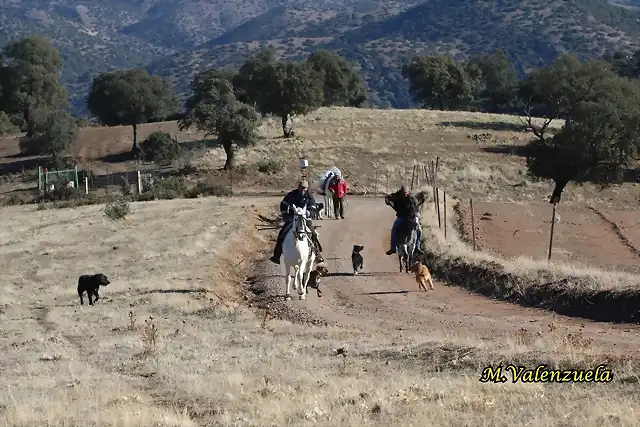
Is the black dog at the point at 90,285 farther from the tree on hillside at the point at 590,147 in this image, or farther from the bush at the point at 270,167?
the bush at the point at 270,167

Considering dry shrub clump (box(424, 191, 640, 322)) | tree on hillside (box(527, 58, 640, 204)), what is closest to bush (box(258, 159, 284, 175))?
tree on hillside (box(527, 58, 640, 204))

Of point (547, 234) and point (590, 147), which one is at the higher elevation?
point (590, 147)

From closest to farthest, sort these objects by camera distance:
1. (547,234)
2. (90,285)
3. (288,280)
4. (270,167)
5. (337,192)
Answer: (288,280), (90,285), (547,234), (337,192), (270,167)

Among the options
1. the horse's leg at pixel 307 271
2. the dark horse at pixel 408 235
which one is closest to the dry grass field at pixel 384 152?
the dark horse at pixel 408 235

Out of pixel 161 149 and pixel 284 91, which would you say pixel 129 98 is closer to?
pixel 161 149

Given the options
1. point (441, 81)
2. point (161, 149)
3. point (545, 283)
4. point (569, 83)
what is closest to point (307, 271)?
point (545, 283)

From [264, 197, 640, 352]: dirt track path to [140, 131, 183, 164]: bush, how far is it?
39.4 meters

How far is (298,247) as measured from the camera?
19.0m

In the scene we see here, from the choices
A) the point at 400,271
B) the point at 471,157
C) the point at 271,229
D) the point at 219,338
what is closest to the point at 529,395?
the point at 219,338

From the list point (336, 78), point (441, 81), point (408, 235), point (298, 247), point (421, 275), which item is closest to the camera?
point (298, 247)

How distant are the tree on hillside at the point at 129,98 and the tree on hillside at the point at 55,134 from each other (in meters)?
7.90

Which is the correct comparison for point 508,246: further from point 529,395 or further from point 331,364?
point 529,395

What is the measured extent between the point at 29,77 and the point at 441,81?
46712 mm

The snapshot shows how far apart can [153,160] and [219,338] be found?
52.5m
